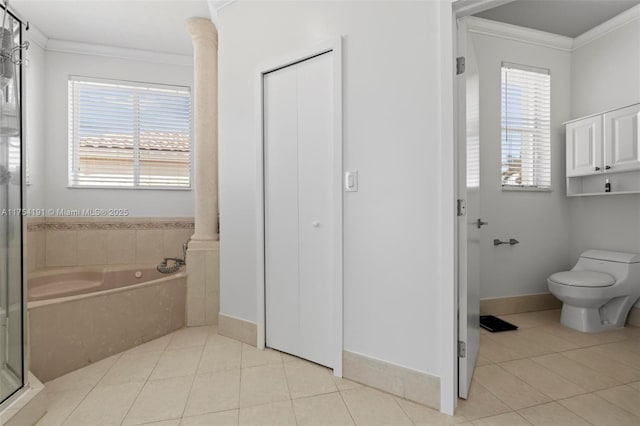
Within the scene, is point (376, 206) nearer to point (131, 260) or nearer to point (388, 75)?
point (388, 75)

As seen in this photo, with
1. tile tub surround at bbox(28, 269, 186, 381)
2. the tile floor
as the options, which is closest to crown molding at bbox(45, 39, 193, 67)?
tile tub surround at bbox(28, 269, 186, 381)

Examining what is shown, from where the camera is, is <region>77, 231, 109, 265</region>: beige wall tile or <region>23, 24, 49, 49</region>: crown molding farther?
<region>77, 231, 109, 265</region>: beige wall tile

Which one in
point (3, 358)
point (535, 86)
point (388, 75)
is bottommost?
point (3, 358)

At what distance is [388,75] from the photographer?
1765mm

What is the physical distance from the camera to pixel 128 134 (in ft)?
11.7

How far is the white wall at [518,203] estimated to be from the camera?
9.91ft

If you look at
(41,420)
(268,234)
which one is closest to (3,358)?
(41,420)

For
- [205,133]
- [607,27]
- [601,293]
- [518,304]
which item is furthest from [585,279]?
[205,133]

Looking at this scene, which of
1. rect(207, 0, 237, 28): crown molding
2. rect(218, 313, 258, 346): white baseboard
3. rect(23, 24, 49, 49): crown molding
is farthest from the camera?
rect(23, 24, 49, 49): crown molding

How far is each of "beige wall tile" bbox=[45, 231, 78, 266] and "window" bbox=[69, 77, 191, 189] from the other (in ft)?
1.74

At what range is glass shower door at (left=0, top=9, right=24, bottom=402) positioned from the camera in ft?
4.97

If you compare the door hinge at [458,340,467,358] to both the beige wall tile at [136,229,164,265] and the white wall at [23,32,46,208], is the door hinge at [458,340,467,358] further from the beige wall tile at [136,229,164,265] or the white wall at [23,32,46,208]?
the white wall at [23,32,46,208]

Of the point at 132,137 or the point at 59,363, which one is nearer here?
the point at 59,363

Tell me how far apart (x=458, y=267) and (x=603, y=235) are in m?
2.34
